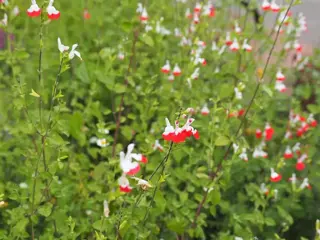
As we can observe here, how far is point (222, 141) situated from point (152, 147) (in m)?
0.39

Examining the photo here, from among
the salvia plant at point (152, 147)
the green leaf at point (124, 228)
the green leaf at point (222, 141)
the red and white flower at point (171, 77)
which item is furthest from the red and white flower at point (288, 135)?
the green leaf at point (124, 228)

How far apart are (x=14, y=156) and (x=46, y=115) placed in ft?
0.88

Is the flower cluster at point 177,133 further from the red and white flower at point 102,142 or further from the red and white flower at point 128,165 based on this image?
the red and white flower at point 102,142

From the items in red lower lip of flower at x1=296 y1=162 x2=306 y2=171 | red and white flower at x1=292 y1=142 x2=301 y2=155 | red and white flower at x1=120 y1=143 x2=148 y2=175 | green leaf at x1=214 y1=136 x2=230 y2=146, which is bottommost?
red and white flower at x1=120 y1=143 x2=148 y2=175

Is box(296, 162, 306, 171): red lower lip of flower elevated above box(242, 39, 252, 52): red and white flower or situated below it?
below

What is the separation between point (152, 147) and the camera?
2.61 m

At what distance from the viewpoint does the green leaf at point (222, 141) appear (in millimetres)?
2383

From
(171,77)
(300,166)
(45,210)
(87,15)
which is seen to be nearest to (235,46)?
(171,77)

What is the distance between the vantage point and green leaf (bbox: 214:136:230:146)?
2.38m

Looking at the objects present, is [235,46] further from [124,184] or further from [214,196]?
[124,184]

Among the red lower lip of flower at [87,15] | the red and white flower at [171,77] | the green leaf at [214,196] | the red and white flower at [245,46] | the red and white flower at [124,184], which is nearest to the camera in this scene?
the red and white flower at [124,184]

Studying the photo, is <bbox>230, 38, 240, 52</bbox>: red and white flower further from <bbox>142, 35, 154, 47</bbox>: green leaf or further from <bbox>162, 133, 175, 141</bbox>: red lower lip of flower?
<bbox>162, 133, 175, 141</bbox>: red lower lip of flower

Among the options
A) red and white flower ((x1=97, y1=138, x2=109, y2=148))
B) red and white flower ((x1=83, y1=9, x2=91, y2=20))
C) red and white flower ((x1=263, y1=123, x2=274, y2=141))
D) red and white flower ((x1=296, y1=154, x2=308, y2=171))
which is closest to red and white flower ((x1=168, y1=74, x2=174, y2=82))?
red and white flower ((x1=263, y1=123, x2=274, y2=141))

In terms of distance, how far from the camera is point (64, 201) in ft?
7.95
